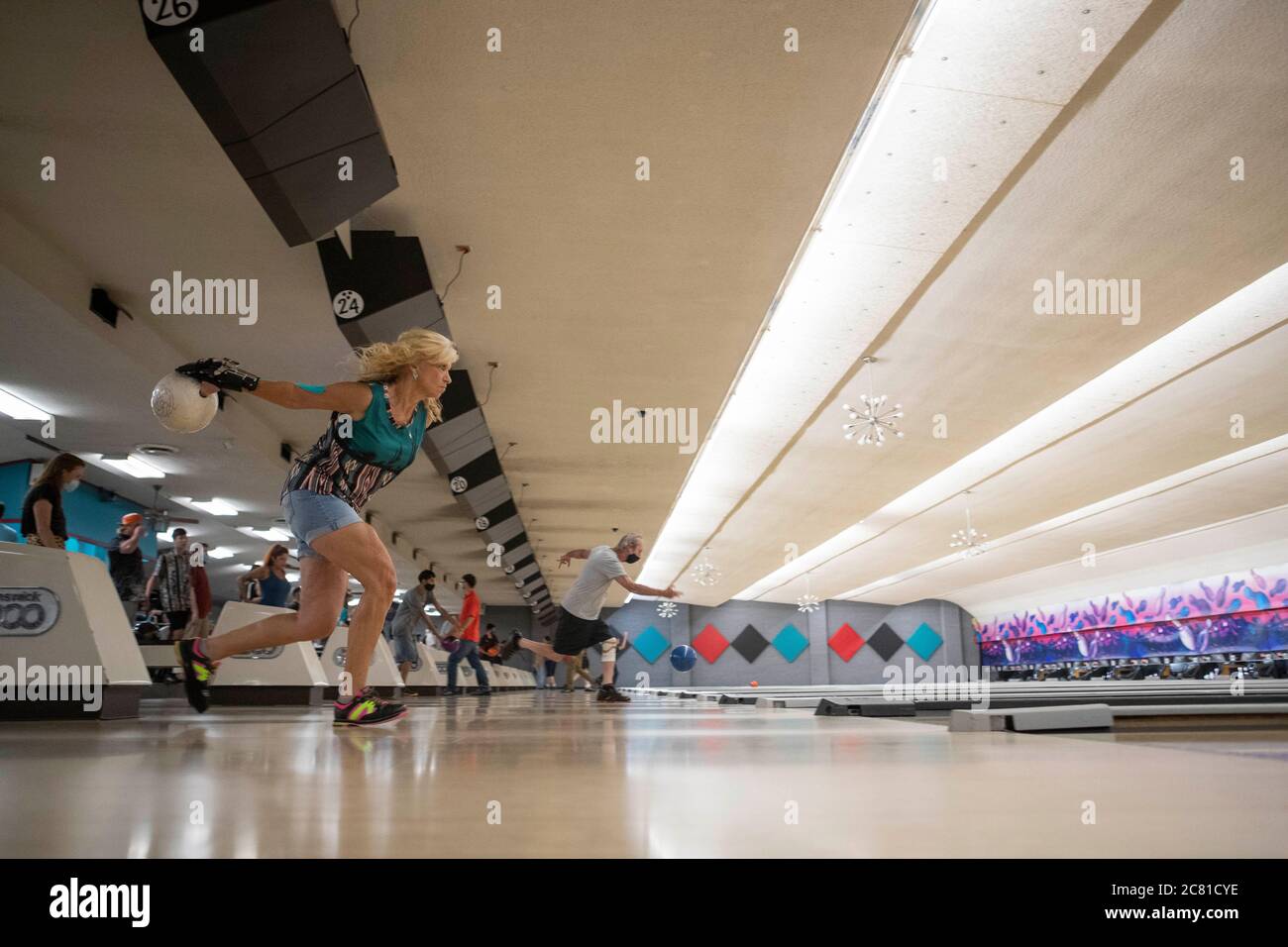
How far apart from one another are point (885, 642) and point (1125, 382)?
22.3 metres

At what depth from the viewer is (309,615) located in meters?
Result: 2.99

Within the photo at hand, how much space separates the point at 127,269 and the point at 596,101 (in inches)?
143

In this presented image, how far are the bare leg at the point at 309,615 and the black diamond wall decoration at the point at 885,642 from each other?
2826 centimetres

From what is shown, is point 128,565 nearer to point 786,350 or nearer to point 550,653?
point 550,653

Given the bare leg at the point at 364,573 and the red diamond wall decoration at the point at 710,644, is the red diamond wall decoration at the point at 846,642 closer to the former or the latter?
the red diamond wall decoration at the point at 710,644

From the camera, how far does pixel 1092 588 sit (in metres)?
20.2

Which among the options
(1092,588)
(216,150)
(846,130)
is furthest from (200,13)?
(1092,588)

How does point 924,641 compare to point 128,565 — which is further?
point 924,641

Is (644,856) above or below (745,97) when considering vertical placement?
below

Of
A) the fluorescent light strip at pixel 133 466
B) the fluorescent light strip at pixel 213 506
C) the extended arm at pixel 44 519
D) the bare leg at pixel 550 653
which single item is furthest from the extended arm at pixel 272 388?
the fluorescent light strip at pixel 213 506

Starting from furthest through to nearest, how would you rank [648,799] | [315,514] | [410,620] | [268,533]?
1. [268,533]
2. [410,620]
3. [315,514]
4. [648,799]

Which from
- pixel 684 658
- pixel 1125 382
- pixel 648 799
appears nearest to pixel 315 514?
pixel 648 799

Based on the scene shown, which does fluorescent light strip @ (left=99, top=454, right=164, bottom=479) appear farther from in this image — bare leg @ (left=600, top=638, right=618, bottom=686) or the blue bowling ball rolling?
the blue bowling ball rolling
